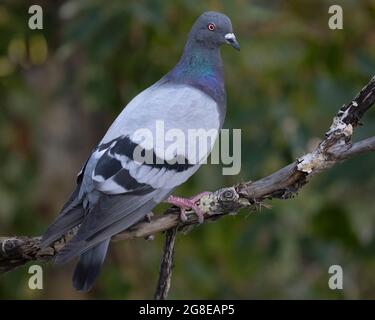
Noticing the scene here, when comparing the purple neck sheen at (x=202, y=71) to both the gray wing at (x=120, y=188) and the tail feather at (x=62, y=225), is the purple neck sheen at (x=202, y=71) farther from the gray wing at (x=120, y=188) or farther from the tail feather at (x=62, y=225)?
the tail feather at (x=62, y=225)

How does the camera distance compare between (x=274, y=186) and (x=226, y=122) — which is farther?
(x=226, y=122)

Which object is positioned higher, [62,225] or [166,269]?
[62,225]

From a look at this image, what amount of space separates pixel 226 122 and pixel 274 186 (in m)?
2.56

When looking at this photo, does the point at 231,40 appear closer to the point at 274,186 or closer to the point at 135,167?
the point at 135,167

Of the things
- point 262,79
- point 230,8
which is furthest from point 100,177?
point 262,79

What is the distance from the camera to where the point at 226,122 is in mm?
7273

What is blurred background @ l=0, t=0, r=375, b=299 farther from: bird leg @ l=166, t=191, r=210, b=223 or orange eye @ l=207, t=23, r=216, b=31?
bird leg @ l=166, t=191, r=210, b=223

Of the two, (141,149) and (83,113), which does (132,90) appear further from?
(141,149)

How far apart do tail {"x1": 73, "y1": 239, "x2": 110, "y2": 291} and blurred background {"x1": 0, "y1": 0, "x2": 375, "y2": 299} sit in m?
2.16

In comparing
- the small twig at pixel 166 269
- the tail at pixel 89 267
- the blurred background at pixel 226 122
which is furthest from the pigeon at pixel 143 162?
the blurred background at pixel 226 122

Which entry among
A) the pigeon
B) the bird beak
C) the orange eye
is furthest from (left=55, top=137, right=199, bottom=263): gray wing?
the orange eye

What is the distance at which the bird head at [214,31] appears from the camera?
19.1 ft

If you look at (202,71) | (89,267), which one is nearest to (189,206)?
(89,267)

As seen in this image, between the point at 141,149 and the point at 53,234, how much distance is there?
33.7 inches
